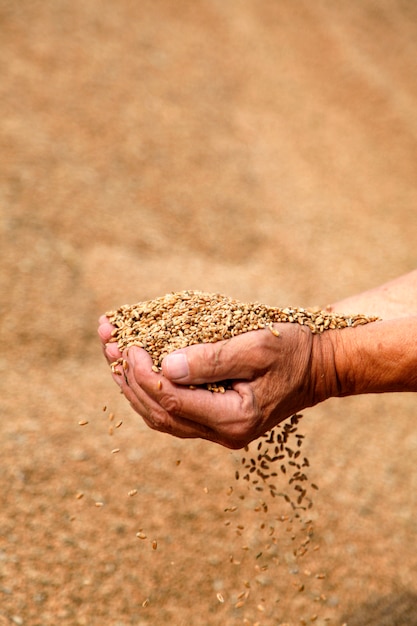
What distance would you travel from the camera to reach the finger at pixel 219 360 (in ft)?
5.08

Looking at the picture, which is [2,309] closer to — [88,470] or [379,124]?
[88,470]

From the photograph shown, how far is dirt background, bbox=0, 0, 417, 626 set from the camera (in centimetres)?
223

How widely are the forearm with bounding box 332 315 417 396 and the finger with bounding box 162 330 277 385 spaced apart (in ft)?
0.87

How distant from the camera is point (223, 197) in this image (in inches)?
163

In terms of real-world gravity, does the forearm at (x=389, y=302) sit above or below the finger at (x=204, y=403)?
above

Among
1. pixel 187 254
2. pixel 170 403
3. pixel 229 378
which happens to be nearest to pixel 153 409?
pixel 170 403

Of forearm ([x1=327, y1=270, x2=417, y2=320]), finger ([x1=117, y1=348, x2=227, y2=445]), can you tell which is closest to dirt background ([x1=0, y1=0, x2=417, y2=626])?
finger ([x1=117, y1=348, x2=227, y2=445])

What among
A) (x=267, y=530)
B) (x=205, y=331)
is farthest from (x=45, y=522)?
(x=205, y=331)

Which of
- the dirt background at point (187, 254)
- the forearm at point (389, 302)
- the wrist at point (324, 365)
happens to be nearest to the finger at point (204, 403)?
the wrist at point (324, 365)

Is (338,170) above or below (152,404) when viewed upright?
below

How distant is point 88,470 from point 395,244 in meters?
2.77

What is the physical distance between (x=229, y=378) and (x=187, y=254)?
86.0 inches

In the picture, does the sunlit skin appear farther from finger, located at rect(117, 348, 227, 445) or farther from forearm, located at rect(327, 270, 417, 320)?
forearm, located at rect(327, 270, 417, 320)

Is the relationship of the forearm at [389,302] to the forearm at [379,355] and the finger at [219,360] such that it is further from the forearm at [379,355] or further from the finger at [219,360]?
the finger at [219,360]
